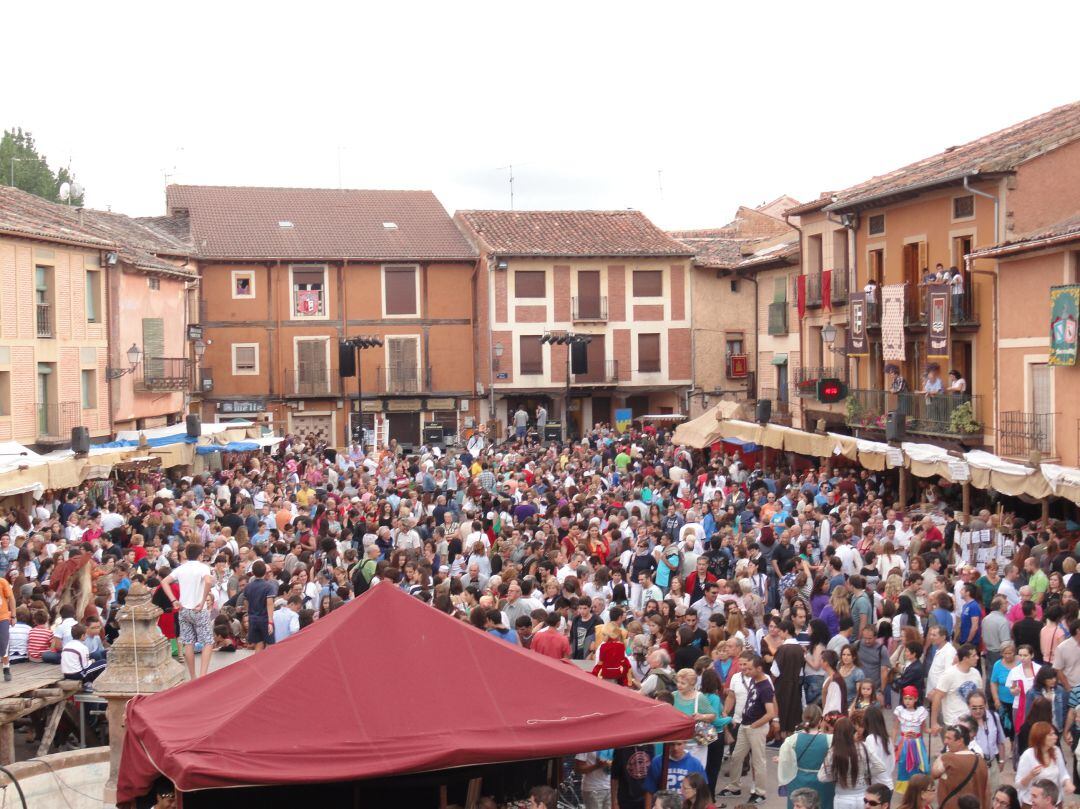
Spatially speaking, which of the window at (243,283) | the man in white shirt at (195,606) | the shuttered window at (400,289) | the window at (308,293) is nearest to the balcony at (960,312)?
the man in white shirt at (195,606)

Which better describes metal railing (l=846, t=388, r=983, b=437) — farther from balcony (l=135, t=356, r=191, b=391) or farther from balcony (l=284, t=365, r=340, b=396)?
balcony (l=284, t=365, r=340, b=396)

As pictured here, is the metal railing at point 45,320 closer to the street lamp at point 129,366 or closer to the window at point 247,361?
the street lamp at point 129,366

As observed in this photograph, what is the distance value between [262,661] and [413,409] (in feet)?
130

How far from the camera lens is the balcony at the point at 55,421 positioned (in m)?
29.9

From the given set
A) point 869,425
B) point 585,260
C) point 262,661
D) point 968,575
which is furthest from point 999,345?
point 585,260

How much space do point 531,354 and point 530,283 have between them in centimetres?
260

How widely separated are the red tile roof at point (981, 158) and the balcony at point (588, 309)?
15.6 meters

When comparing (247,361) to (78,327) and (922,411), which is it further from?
(922,411)

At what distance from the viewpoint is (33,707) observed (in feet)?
38.8

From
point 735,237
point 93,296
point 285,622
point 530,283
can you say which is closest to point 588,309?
point 530,283

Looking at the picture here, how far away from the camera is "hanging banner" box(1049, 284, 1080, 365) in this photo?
20.9m

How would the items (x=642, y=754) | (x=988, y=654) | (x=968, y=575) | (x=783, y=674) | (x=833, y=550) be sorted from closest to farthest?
1. (x=642, y=754)
2. (x=783, y=674)
3. (x=988, y=654)
4. (x=968, y=575)
5. (x=833, y=550)

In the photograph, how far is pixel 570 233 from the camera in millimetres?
48594

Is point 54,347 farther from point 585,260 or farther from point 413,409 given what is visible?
point 585,260
